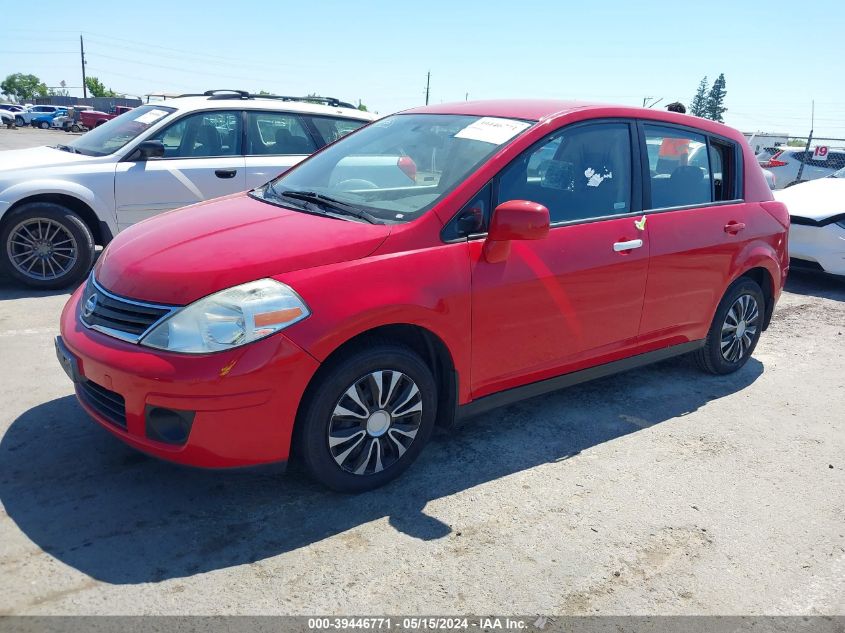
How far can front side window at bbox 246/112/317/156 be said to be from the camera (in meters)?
7.00

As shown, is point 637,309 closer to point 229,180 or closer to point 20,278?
point 229,180

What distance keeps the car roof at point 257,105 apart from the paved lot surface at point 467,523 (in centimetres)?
338

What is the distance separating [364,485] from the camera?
127 inches

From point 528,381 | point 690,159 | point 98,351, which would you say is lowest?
point 528,381

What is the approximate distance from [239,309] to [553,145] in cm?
195

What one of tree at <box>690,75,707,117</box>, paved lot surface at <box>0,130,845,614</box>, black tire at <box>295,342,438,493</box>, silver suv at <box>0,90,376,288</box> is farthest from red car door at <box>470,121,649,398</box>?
tree at <box>690,75,707,117</box>

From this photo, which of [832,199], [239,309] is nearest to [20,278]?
[239,309]

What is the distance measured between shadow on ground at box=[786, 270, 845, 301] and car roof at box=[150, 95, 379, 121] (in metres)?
5.34

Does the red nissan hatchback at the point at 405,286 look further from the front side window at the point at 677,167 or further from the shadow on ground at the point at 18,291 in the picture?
the shadow on ground at the point at 18,291

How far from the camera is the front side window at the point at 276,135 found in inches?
276

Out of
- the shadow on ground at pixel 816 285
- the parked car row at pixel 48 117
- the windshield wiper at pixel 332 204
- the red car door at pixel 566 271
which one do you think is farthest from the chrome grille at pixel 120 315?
the parked car row at pixel 48 117

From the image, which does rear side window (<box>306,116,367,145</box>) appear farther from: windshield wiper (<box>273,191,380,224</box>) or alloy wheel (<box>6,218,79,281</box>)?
windshield wiper (<box>273,191,380,224</box>)

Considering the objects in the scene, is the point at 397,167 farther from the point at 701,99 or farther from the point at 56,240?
the point at 701,99

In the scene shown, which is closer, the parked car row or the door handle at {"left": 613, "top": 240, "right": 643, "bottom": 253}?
the door handle at {"left": 613, "top": 240, "right": 643, "bottom": 253}
